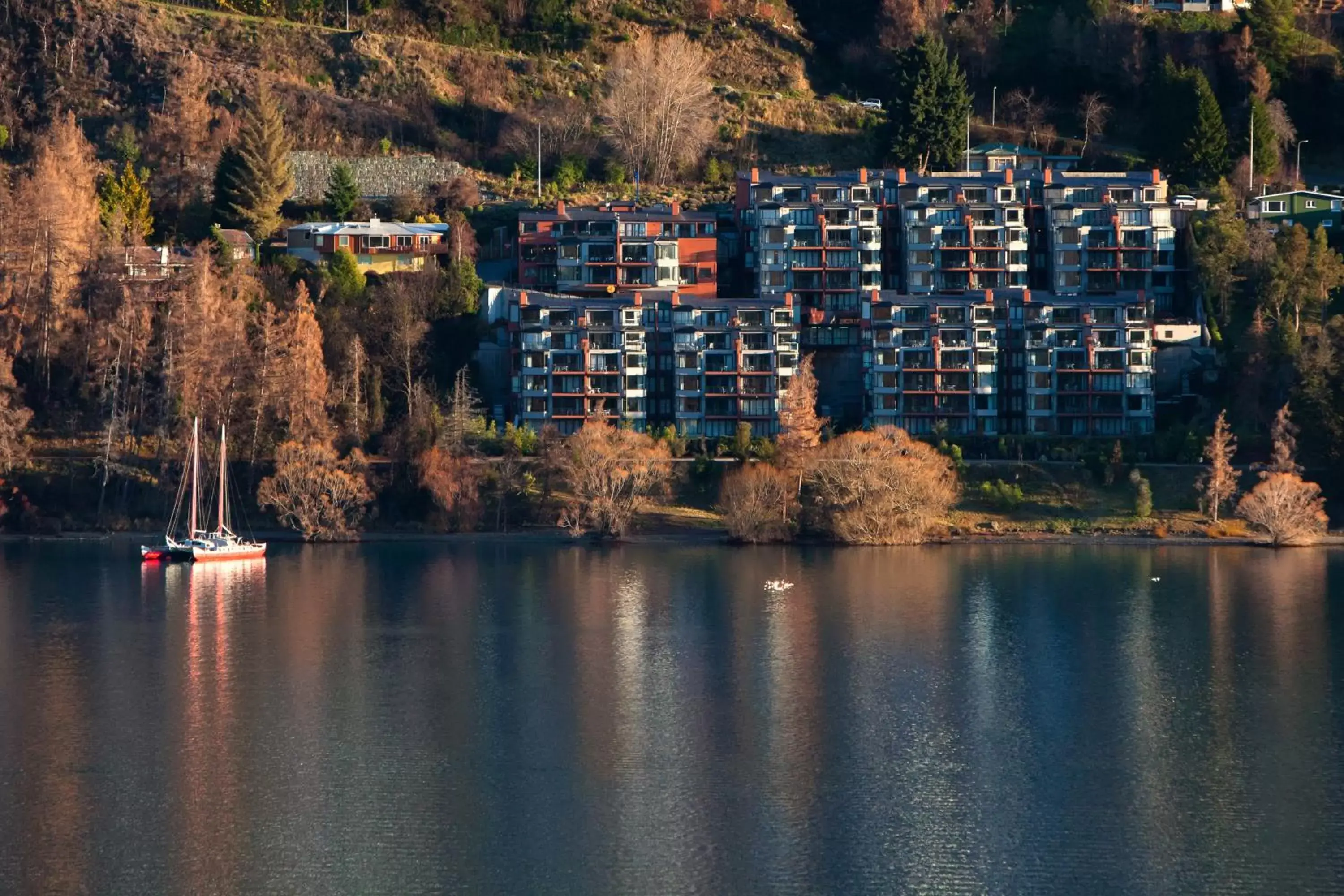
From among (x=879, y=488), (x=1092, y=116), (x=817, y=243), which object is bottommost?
(x=879, y=488)

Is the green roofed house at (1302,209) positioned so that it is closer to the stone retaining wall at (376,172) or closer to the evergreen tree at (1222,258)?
the evergreen tree at (1222,258)

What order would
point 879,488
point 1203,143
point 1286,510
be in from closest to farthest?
point 1286,510, point 879,488, point 1203,143

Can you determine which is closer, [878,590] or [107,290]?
[878,590]

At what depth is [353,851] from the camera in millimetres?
45906

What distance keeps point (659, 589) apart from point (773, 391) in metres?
25.6

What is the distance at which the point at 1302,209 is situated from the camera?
111000 millimetres

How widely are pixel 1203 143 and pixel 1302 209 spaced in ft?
25.7

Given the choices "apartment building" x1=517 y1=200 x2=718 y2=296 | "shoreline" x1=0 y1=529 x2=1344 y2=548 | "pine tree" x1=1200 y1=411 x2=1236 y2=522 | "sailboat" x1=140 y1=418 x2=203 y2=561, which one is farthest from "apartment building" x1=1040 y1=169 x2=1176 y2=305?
"sailboat" x1=140 y1=418 x2=203 y2=561

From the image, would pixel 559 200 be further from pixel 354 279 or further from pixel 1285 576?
pixel 1285 576

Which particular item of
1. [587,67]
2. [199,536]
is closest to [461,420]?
[199,536]

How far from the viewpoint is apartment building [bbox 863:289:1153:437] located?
10025cm

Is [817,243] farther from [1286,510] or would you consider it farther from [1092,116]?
[1286,510]


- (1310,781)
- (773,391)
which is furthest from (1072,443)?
(1310,781)

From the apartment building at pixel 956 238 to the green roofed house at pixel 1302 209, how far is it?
5.53 metres
